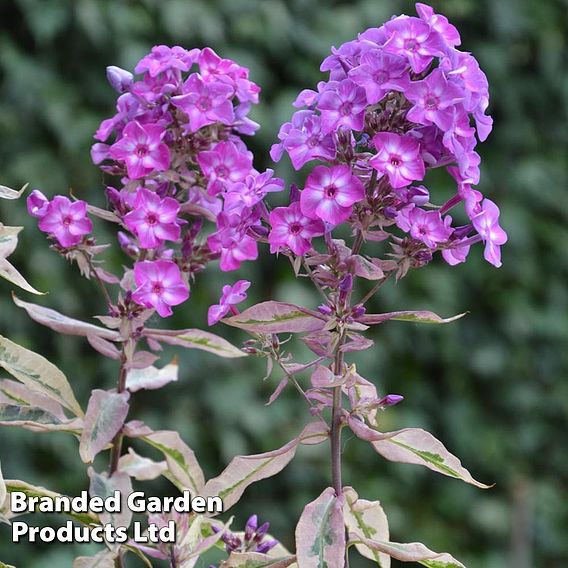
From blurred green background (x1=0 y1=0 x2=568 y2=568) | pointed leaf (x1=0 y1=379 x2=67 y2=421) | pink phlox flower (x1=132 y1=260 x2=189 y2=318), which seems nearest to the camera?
pink phlox flower (x1=132 y1=260 x2=189 y2=318)

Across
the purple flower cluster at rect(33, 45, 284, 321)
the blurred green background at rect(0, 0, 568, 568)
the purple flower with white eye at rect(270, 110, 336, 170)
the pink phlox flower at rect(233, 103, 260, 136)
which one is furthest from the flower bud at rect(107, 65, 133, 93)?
the blurred green background at rect(0, 0, 568, 568)

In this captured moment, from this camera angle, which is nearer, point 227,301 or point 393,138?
point 393,138

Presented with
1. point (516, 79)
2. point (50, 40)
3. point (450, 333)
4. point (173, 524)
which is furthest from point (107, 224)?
point (173, 524)

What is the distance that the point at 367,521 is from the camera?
99 cm

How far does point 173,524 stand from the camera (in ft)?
3.03

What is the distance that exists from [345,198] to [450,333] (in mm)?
2031

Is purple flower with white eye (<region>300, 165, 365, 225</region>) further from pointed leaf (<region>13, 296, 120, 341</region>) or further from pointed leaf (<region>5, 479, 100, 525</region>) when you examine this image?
pointed leaf (<region>5, 479, 100, 525</region>)

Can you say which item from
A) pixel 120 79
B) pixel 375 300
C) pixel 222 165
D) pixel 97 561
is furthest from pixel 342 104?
pixel 375 300

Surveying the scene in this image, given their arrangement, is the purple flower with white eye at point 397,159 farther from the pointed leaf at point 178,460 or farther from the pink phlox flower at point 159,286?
the pointed leaf at point 178,460

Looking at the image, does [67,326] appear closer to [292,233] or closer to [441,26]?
[292,233]

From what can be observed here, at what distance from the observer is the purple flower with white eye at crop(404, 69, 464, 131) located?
2.71ft

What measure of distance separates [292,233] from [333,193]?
54mm

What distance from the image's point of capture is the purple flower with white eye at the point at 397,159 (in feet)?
2.68

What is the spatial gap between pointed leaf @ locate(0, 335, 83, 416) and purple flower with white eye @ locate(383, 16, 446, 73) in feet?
1.56
